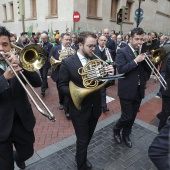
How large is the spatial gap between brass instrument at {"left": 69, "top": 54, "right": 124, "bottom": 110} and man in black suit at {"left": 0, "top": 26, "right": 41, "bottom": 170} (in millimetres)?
525

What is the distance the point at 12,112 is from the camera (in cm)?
234

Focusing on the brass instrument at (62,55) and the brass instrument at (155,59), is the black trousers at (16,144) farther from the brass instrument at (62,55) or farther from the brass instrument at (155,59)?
the brass instrument at (62,55)

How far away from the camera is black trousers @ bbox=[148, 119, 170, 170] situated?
1.26m

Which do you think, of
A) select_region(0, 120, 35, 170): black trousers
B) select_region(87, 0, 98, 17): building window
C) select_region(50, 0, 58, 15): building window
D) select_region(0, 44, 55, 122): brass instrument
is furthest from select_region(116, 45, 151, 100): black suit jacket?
select_region(50, 0, 58, 15): building window

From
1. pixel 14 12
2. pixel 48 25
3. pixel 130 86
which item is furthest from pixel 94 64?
pixel 14 12

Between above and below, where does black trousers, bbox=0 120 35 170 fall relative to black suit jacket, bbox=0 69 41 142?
below

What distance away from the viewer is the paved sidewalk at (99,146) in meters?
3.35

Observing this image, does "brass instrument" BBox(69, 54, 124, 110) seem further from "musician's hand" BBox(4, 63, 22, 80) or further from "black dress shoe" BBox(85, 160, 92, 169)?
"black dress shoe" BBox(85, 160, 92, 169)

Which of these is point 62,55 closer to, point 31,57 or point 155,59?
point 155,59

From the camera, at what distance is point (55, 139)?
13.4 feet

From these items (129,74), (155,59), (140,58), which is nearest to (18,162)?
(129,74)

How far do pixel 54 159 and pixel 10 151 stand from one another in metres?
1.15

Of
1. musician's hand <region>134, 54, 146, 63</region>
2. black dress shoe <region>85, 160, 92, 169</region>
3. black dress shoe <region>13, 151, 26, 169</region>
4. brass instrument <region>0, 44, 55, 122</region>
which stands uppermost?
brass instrument <region>0, 44, 55, 122</region>

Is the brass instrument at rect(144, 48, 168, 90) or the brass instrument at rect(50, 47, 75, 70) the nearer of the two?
the brass instrument at rect(144, 48, 168, 90)
